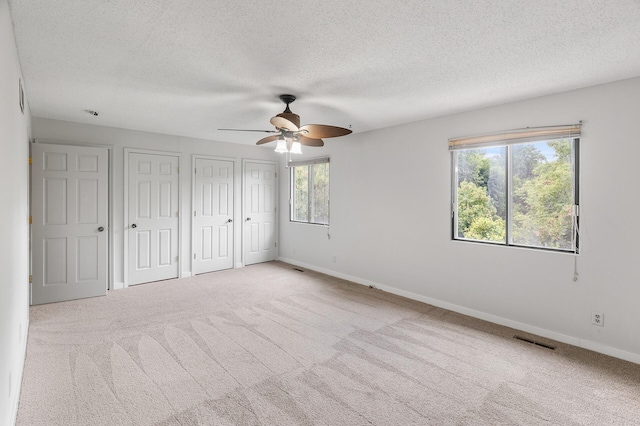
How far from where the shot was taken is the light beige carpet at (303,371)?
2020 millimetres

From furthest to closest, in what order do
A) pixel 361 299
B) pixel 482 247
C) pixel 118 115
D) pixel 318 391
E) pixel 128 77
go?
pixel 361 299 < pixel 118 115 < pixel 482 247 < pixel 128 77 < pixel 318 391

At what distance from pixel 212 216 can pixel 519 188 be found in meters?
4.75

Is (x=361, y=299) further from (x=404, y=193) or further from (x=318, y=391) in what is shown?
(x=318, y=391)

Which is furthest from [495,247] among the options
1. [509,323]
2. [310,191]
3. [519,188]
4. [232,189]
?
[232,189]

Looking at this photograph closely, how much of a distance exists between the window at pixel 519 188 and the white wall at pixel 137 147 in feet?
12.8

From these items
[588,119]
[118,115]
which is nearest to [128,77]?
→ [118,115]

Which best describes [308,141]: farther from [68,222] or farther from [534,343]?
[68,222]

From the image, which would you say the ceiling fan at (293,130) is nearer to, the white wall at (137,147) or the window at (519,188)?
the window at (519,188)

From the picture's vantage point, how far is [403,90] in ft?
9.82

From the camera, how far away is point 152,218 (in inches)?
198

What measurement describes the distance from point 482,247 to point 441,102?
1697mm

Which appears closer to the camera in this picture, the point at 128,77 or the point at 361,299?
the point at 128,77

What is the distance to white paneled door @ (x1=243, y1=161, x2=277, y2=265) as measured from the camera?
20.3 feet

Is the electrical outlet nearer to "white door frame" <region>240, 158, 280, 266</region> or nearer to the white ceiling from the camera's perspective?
the white ceiling
